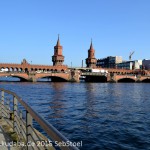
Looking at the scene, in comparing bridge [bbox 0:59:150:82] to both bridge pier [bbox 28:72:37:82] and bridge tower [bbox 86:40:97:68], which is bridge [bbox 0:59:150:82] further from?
bridge tower [bbox 86:40:97:68]


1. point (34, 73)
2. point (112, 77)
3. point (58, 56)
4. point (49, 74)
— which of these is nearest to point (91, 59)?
point (58, 56)

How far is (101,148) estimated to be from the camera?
1180cm

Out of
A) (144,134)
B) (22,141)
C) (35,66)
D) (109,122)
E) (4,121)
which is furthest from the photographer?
(35,66)

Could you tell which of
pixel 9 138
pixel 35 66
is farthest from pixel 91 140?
pixel 35 66

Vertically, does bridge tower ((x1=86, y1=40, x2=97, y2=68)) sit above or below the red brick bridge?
above

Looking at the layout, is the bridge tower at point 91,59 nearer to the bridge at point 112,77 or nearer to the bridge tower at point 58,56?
the bridge at point 112,77

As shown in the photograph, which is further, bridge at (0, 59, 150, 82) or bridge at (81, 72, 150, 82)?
bridge at (81, 72, 150, 82)

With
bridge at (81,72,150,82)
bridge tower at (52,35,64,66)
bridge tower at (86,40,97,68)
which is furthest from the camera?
bridge tower at (86,40,97,68)

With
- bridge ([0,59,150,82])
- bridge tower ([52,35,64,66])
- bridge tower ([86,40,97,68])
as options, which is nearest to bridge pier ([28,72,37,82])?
bridge ([0,59,150,82])

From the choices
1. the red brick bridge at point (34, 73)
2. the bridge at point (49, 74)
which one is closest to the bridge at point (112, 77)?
the bridge at point (49, 74)

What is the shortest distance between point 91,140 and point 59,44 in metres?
126

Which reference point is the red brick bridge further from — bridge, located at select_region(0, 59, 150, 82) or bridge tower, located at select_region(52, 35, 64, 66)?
bridge tower, located at select_region(52, 35, 64, 66)

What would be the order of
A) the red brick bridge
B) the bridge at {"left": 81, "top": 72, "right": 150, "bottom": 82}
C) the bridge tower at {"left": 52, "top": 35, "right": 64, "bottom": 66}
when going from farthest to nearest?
1. the bridge tower at {"left": 52, "top": 35, "right": 64, "bottom": 66}
2. the bridge at {"left": 81, "top": 72, "right": 150, "bottom": 82}
3. the red brick bridge

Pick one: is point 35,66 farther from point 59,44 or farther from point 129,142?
point 129,142
